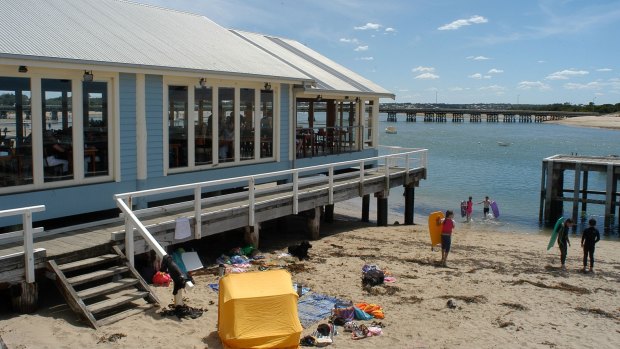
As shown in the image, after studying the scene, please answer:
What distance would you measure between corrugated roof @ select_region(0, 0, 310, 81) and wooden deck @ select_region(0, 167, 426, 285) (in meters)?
2.99

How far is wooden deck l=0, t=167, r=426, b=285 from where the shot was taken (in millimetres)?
9016

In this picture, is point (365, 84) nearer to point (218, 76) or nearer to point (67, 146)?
point (218, 76)

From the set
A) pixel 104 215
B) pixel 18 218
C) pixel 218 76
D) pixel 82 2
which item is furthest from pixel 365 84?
pixel 18 218

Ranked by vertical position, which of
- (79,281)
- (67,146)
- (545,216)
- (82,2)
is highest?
(82,2)

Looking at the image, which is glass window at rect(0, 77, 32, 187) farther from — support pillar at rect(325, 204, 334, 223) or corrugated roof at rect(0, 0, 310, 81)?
support pillar at rect(325, 204, 334, 223)

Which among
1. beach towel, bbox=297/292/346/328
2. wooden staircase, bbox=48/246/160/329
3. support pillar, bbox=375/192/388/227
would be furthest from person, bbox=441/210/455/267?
wooden staircase, bbox=48/246/160/329

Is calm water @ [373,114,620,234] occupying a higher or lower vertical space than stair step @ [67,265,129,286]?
lower

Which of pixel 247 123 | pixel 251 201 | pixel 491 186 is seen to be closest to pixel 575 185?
pixel 491 186

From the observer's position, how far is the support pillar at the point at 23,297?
342 inches

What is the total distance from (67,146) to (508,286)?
933cm

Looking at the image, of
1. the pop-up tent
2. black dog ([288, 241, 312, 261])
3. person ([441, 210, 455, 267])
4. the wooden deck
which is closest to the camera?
the pop-up tent

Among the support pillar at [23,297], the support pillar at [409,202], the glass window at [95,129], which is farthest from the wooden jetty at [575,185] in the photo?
the support pillar at [23,297]

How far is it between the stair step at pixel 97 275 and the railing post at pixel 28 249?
540 millimetres

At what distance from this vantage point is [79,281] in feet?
29.3
